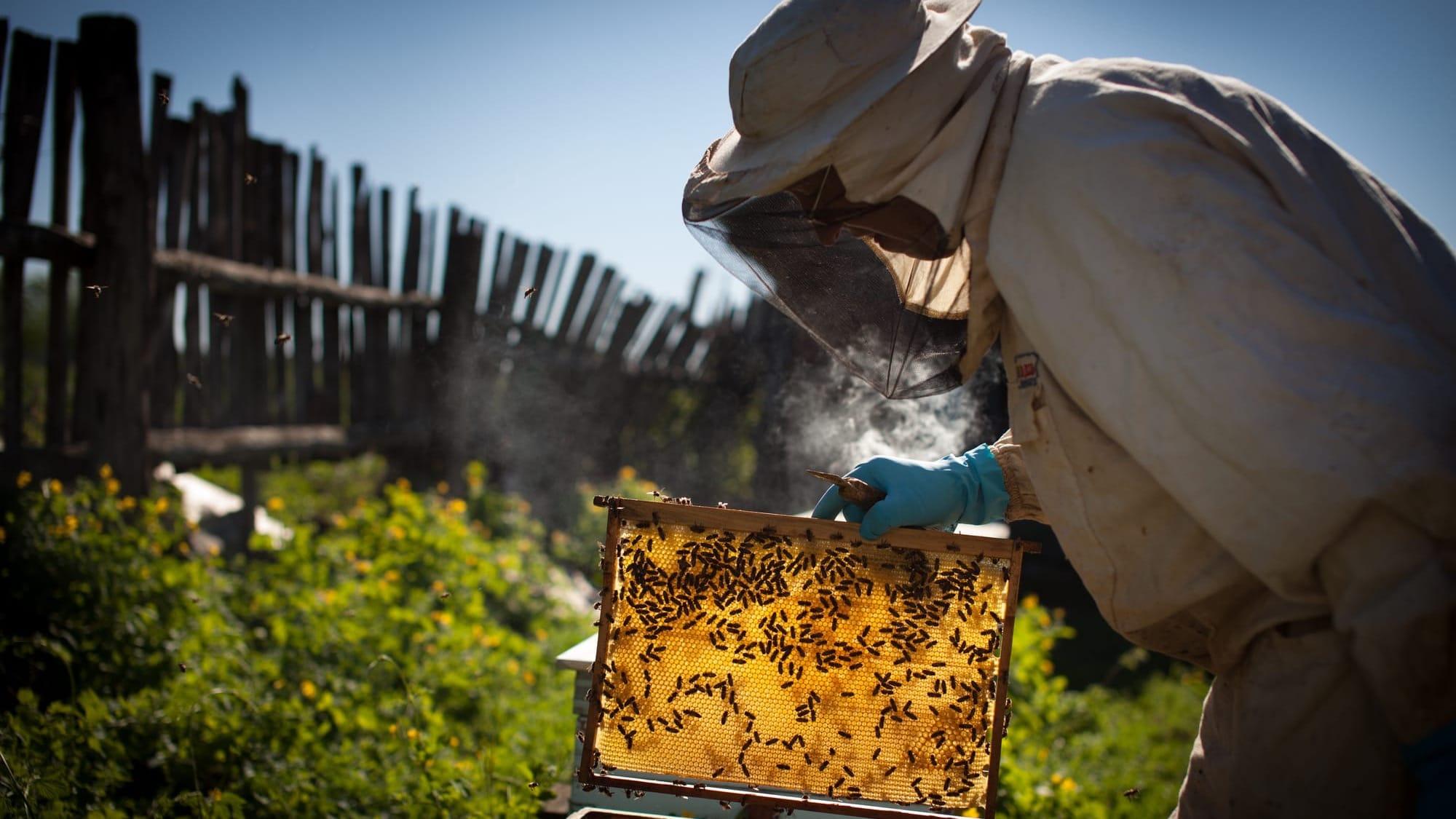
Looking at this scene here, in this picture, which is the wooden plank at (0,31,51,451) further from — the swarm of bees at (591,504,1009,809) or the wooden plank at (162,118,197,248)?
the swarm of bees at (591,504,1009,809)

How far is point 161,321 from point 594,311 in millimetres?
4225

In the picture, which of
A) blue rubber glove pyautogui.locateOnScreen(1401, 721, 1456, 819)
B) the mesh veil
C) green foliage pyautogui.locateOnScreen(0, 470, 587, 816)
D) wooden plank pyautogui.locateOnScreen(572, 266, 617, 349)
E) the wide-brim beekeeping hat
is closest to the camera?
blue rubber glove pyautogui.locateOnScreen(1401, 721, 1456, 819)

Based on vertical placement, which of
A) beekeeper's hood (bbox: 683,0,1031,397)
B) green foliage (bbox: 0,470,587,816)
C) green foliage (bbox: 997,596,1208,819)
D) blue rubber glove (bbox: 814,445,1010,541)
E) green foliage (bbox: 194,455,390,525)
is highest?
beekeeper's hood (bbox: 683,0,1031,397)

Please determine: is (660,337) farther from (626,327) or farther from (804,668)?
(804,668)

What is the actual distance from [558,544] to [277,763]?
15.6 ft

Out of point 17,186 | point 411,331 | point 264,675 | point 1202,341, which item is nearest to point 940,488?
point 1202,341

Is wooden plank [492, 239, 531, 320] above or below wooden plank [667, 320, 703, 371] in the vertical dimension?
above

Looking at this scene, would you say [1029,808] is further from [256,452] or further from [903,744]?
[256,452]

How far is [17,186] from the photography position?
4.95m

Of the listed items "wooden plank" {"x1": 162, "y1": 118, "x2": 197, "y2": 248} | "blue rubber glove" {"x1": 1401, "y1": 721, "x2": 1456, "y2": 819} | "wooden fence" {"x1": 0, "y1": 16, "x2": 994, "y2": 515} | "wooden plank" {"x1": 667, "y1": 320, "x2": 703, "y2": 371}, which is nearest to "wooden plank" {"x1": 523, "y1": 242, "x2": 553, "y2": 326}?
"wooden fence" {"x1": 0, "y1": 16, "x2": 994, "y2": 515}

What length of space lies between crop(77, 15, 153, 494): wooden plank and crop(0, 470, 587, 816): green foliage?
0.41 meters

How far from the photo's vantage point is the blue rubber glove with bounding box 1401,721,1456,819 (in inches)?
58.0

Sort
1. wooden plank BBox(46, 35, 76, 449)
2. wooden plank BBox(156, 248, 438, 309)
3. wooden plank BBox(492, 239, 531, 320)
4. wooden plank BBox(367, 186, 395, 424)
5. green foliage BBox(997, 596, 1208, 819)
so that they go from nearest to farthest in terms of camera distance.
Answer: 1. green foliage BBox(997, 596, 1208, 819)
2. wooden plank BBox(46, 35, 76, 449)
3. wooden plank BBox(156, 248, 438, 309)
4. wooden plank BBox(367, 186, 395, 424)
5. wooden plank BBox(492, 239, 531, 320)

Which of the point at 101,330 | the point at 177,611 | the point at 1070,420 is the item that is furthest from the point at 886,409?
the point at 101,330
